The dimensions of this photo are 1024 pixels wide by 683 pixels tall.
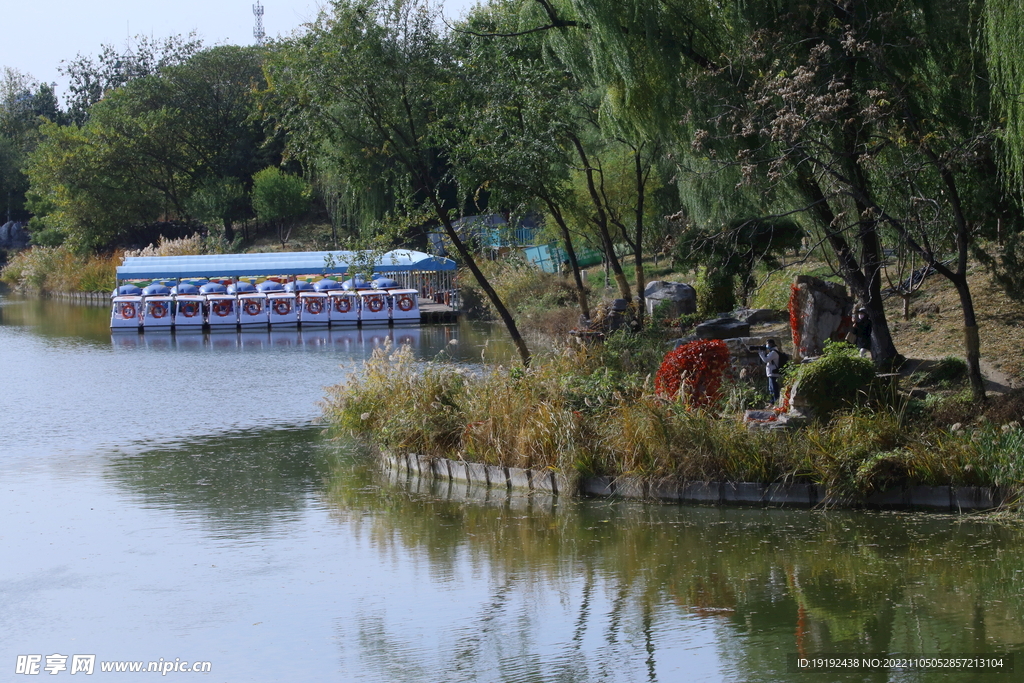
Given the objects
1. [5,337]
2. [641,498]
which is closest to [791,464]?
[641,498]

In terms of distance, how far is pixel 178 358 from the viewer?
32188 millimetres

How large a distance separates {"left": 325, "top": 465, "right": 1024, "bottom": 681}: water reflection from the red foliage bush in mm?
2304

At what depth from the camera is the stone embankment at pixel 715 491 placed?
427 inches

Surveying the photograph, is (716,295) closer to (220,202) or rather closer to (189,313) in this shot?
(189,313)

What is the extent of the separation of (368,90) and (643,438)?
8813 mm

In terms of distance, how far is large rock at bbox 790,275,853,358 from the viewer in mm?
17969

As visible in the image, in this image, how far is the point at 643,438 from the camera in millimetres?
12258

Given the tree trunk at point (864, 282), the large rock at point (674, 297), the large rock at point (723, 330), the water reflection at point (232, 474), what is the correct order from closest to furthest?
1. the water reflection at point (232, 474)
2. the tree trunk at point (864, 282)
3. the large rock at point (723, 330)
4. the large rock at point (674, 297)

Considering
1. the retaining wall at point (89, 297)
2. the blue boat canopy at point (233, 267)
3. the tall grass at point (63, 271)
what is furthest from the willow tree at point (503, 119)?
the tall grass at point (63, 271)

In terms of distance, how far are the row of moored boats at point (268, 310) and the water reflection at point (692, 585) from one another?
30223 mm

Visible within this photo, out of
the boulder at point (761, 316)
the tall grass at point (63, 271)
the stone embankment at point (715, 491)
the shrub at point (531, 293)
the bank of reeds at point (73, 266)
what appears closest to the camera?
the stone embankment at point (715, 491)

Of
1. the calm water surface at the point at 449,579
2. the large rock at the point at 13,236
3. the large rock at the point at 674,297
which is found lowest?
the calm water surface at the point at 449,579

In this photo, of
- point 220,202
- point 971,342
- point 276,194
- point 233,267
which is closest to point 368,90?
point 971,342

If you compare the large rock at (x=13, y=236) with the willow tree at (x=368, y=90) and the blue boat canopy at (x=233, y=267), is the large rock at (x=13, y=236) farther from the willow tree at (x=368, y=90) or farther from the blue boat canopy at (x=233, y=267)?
the willow tree at (x=368, y=90)
